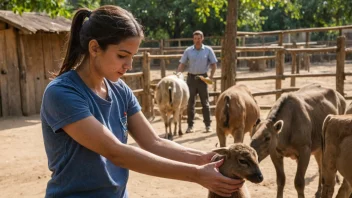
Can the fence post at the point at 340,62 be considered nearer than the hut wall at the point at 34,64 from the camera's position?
Yes

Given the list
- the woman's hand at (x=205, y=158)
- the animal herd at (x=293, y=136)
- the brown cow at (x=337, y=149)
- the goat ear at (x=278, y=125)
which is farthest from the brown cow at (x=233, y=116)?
the woman's hand at (x=205, y=158)

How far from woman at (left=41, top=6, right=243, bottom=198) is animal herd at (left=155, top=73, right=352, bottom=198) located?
69 cm

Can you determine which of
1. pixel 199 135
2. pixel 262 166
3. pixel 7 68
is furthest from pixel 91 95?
pixel 7 68

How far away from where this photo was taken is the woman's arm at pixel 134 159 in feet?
7.17

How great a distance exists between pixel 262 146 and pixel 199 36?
576cm

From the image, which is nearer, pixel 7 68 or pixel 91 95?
pixel 91 95

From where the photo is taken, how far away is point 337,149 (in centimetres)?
517

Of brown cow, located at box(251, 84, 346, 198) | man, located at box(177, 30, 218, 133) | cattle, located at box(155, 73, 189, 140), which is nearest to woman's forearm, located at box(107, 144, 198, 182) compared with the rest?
brown cow, located at box(251, 84, 346, 198)

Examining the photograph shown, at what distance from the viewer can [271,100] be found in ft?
53.1

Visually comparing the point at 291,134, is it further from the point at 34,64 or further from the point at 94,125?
the point at 34,64

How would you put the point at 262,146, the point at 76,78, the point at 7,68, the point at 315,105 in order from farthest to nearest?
the point at 7,68 → the point at 315,105 → the point at 262,146 → the point at 76,78

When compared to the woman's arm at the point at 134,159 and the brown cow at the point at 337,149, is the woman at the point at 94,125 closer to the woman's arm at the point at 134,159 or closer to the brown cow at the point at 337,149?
the woman's arm at the point at 134,159

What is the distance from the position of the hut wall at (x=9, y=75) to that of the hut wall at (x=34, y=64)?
0.57 feet

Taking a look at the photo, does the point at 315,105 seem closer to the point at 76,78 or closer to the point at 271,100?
the point at 76,78
